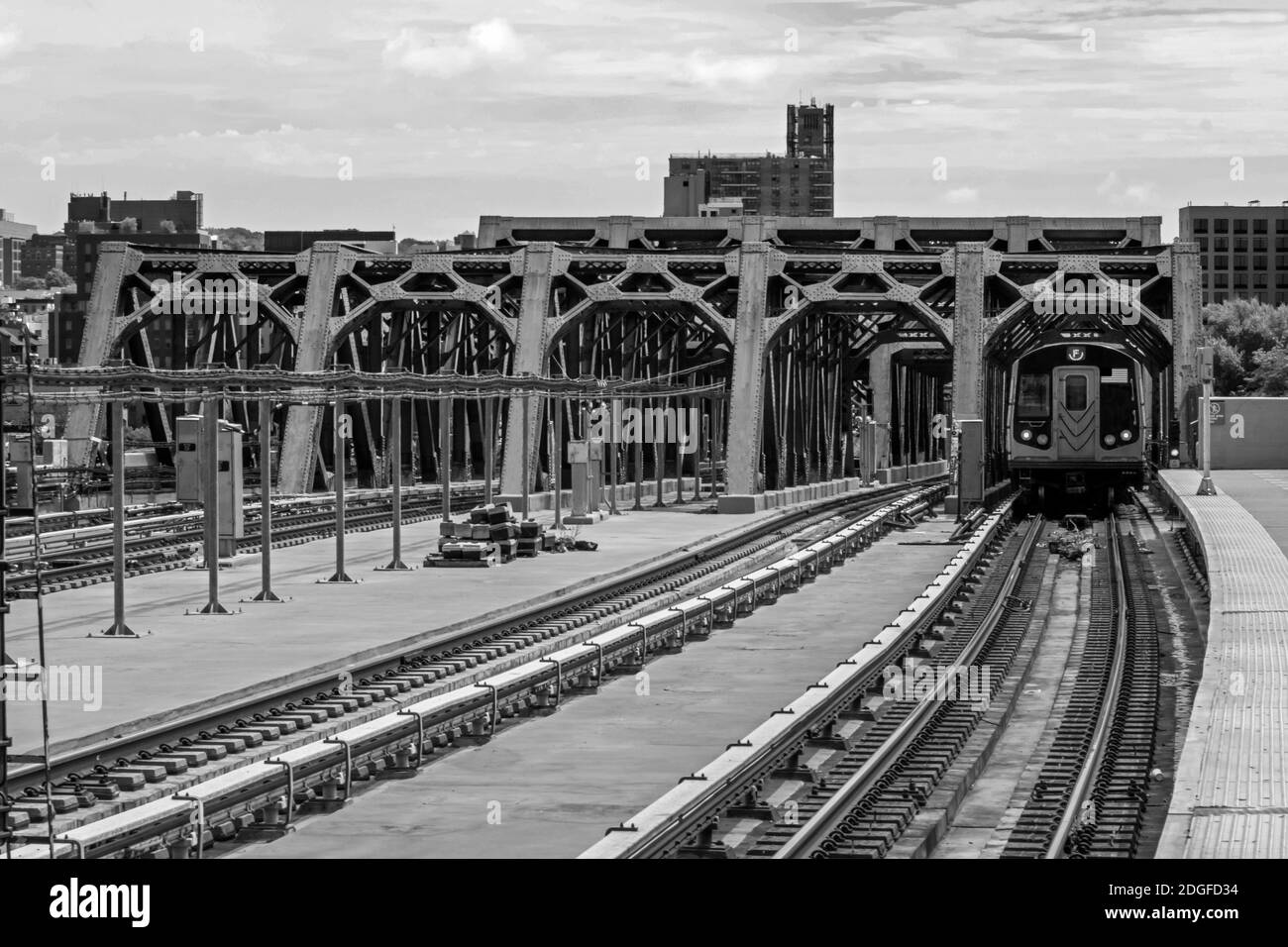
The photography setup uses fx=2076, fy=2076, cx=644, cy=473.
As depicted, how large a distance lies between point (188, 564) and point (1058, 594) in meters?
14.7

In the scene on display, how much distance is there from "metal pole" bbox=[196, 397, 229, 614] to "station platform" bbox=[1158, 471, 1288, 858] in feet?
41.9

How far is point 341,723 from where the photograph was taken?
61.0 ft

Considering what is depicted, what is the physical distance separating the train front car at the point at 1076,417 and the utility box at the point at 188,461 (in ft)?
92.3

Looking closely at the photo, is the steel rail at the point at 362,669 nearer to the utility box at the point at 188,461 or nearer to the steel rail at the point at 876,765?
the utility box at the point at 188,461

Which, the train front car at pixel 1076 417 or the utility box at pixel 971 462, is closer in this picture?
the utility box at pixel 971 462

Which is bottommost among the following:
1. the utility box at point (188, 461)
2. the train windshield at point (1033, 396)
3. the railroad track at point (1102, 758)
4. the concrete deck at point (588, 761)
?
the railroad track at point (1102, 758)

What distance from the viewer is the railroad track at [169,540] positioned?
3234 cm

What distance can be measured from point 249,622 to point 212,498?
237cm

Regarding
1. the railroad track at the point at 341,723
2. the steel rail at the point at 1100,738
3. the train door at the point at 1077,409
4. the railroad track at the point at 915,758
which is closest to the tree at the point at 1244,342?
the train door at the point at 1077,409

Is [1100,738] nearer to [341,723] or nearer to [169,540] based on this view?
[341,723]

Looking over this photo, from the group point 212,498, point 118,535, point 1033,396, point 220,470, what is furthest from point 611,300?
point 118,535
